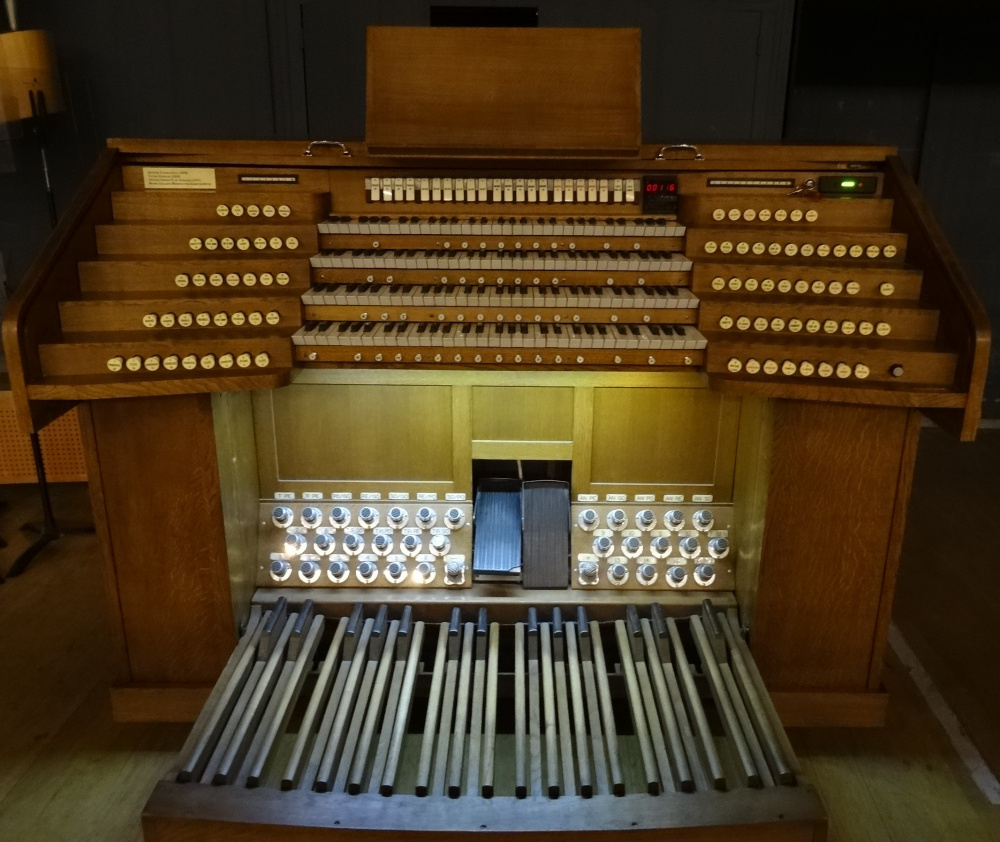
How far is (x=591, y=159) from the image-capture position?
2523 millimetres

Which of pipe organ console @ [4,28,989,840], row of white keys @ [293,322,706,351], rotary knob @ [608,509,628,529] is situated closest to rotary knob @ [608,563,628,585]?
pipe organ console @ [4,28,989,840]

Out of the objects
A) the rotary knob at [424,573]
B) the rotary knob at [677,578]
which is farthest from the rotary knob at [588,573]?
the rotary knob at [424,573]

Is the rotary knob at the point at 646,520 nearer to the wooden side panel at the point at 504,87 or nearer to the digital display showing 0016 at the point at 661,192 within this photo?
the digital display showing 0016 at the point at 661,192

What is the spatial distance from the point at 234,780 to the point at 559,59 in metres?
2.21

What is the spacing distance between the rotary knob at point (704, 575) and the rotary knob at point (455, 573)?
0.79 meters

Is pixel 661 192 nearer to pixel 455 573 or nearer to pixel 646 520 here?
pixel 646 520

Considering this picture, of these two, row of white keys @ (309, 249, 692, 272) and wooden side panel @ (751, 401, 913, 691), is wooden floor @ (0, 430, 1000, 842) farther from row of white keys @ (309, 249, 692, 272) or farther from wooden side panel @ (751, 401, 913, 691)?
row of white keys @ (309, 249, 692, 272)

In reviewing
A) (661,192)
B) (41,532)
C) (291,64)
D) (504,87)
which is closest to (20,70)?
(291,64)

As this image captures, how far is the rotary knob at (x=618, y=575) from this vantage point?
282 cm

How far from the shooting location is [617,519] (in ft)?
9.43

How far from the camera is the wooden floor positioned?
2.26 m

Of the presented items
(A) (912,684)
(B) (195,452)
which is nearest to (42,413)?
(B) (195,452)

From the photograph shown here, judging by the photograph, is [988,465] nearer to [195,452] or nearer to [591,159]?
[591,159]

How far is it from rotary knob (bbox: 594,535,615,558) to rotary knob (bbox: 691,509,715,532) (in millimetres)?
295
